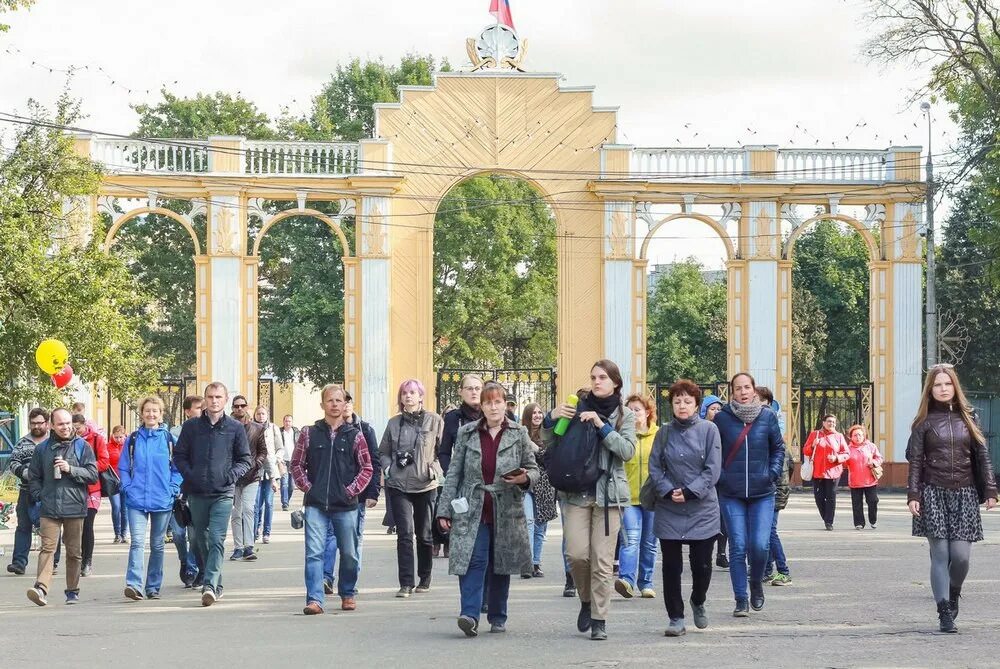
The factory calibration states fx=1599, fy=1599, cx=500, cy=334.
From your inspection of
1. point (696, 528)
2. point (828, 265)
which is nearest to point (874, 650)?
point (696, 528)

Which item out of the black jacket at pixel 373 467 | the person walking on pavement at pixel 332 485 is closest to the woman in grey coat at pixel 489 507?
the person walking on pavement at pixel 332 485

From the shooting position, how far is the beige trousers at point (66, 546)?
565 inches

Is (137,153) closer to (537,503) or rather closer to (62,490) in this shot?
(537,503)

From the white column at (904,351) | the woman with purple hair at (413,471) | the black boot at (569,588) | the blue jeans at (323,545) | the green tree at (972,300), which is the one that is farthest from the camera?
A: the green tree at (972,300)

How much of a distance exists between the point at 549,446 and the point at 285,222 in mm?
38625

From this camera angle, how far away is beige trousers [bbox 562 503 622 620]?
37.9 ft

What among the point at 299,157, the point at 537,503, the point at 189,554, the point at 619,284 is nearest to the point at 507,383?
the point at 619,284

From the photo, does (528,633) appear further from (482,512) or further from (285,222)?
(285,222)

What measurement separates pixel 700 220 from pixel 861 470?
13.8m

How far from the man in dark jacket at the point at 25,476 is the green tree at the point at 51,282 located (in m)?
6.71

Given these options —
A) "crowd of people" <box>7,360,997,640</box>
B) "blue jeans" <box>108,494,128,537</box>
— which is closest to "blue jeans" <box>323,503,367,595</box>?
"crowd of people" <box>7,360,997,640</box>

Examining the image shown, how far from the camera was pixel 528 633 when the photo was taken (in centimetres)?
1201

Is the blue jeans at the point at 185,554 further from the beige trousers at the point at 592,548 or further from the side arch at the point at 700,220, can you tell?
the side arch at the point at 700,220

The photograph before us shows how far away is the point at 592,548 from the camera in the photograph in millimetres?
11664
